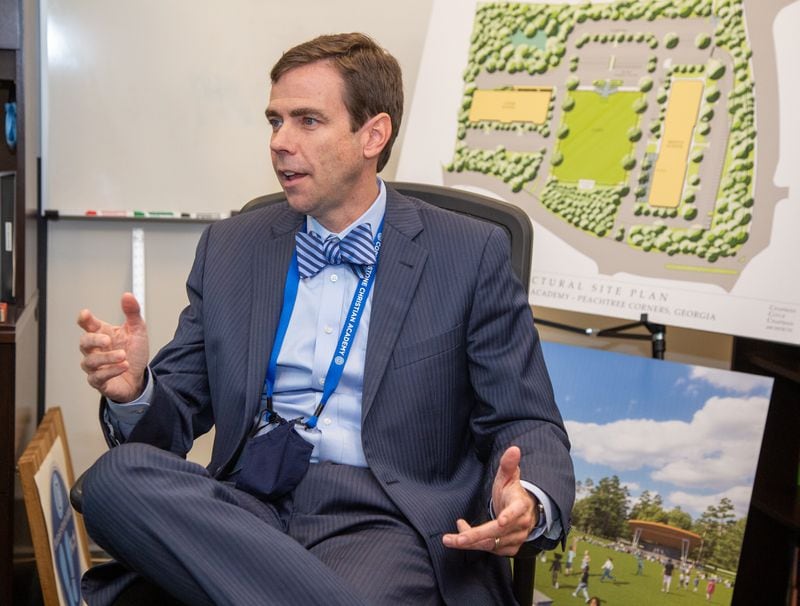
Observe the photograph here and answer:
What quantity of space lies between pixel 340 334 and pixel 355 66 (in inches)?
20.3

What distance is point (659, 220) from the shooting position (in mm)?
2174

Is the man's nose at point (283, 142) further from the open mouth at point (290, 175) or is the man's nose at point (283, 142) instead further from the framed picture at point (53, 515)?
the framed picture at point (53, 515)

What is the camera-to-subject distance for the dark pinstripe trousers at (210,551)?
1.21 meters

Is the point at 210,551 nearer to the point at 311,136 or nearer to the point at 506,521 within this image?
the point at 506,521

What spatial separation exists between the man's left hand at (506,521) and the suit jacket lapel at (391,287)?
30 centimetres

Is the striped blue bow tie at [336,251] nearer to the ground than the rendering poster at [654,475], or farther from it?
farther from it

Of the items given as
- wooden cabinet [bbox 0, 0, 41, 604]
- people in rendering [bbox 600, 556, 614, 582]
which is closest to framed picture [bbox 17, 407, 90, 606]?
wooden cabinet [bbox 0, 0, 41, 604]

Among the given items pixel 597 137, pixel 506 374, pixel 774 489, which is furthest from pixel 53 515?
pixel 774 489

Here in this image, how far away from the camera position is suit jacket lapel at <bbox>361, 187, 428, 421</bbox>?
5.09 feet

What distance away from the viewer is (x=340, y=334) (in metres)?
1.61

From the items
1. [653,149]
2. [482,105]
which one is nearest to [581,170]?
[653,149]

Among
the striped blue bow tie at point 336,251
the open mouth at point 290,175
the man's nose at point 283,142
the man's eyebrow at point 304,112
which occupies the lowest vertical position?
the striped blue bow tie at point 336,251

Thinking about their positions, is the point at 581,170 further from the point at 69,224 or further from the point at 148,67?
the point at 69,224

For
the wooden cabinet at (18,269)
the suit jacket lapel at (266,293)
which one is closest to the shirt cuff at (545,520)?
the suit jacket lapel at (266,293)
